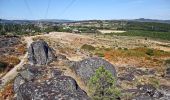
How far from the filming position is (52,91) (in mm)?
31516

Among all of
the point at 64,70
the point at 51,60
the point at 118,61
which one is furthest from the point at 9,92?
the point at 118,61

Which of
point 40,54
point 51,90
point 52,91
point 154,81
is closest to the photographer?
point 52,91

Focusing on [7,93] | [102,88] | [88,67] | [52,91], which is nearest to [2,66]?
A: [7,93]

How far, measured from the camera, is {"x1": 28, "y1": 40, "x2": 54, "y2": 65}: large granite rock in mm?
63688

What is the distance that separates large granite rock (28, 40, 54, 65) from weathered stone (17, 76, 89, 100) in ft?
92.3

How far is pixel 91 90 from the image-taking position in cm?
3522

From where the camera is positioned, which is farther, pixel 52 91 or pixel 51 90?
pixel 51 90

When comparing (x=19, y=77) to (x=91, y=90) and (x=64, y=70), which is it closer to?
(x=64, y=70)

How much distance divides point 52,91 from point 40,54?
33.9 m

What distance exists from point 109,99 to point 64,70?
1881 cm

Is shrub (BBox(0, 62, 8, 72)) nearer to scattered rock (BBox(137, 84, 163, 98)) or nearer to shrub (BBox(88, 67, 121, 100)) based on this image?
scattered rock (BBox(137, 84, 163, 98))

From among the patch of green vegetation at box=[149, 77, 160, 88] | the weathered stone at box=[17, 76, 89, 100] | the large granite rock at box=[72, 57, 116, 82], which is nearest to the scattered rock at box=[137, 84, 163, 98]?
the large granite rock at box=[72, 57, 116, 82]

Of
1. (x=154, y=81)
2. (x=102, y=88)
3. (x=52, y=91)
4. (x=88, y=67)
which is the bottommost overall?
(x=154, y=81)

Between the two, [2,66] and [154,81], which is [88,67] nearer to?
[154,81]
